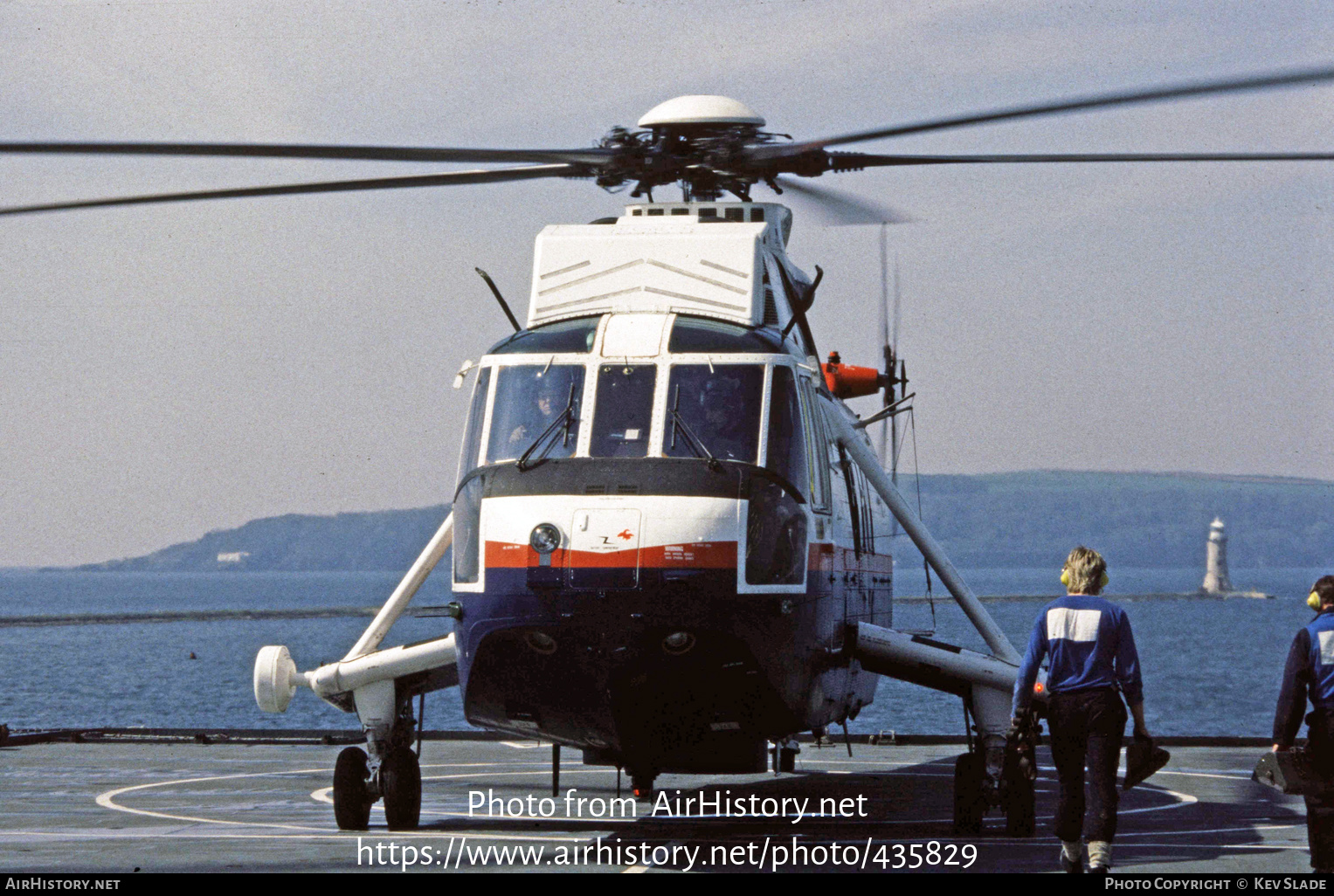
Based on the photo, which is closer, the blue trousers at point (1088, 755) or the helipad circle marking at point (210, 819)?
the blue trousers at point (1088, 755)

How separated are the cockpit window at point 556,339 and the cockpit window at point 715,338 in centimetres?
69

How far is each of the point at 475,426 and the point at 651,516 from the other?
2.22m

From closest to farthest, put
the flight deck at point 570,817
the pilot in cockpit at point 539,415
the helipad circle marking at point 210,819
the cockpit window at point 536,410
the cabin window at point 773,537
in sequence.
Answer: the cabin window at point 773,537 → the flight deck at point 570,817 → the cockpit window at point 536,410 → the pilot in cockpit at point 539,415 → the helipad circle marking at point 210,819

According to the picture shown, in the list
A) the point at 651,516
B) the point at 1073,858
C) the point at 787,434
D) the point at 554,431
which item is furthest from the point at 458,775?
the point at 1073,858

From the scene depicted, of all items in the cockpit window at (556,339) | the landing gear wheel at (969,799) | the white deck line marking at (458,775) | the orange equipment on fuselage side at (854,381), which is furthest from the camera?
the orange equipment on fuselage side at (854,381)

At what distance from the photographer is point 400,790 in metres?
14.7

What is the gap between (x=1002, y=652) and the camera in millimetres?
15812

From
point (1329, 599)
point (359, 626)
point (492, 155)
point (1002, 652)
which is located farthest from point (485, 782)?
point (359, 626)

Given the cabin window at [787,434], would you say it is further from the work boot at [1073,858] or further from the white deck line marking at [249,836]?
the work boot at [1073,858]

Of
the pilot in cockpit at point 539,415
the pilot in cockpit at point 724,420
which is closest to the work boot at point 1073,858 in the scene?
the pilot in cockpit at point 724,420

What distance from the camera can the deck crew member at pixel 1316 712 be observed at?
1074 centimetres

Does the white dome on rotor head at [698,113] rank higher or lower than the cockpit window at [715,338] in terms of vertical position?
higher

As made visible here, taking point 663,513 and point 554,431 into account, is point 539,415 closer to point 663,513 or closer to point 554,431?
point 554,431
